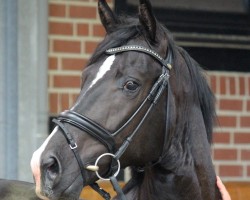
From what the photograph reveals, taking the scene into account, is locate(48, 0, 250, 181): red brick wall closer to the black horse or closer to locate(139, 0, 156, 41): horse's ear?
the black horse

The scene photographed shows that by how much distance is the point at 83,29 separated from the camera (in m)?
5.33

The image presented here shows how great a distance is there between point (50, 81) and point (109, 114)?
2.00 m

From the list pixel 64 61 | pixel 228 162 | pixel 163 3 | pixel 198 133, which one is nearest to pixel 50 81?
pixel 64 61

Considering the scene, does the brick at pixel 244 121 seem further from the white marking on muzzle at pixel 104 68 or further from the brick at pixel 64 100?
→ the white marking on muzzle at pixel 104 68

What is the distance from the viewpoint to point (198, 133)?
3.61 metres

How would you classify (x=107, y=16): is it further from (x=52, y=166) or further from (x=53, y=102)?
(x=53, y=102)

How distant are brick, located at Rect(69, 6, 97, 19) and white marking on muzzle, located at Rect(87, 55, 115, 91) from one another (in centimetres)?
196

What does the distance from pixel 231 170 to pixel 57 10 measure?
1569 mm

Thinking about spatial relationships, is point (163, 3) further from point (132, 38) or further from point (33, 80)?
point (132, 38)

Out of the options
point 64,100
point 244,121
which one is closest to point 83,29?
point 64,100

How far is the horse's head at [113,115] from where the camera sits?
10.5ft

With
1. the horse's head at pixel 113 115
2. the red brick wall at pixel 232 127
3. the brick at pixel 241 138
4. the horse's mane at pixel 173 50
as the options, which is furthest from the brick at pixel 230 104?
the horse's head at pixel 113 115

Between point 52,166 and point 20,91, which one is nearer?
point 52,166

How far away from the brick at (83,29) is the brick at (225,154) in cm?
119
